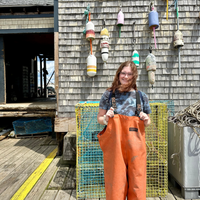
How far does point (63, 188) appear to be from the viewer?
262 centimetres

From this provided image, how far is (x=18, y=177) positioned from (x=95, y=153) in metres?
1.60

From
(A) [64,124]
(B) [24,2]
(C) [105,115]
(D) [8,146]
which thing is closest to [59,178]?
(A) [64,124]

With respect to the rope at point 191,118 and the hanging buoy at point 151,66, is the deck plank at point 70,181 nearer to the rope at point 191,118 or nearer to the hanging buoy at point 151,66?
the rope at point 191,118

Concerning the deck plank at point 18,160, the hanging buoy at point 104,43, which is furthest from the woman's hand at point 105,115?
the deck plank at point 18,160

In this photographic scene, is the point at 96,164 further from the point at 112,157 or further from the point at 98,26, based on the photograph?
the point at 98,26

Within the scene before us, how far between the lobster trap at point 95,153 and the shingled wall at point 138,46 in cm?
141

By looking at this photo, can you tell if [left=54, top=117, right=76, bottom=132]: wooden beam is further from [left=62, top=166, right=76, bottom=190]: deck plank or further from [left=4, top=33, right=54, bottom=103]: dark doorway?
[left=4, top=33, right=54, bottom=103]: dark doorway

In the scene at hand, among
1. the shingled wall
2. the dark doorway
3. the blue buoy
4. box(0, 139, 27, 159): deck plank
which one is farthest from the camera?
the dark doorway

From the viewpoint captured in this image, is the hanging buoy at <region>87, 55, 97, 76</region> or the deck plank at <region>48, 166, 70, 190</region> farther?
the hanging buoy at <region>87, 55, 97, 76</region>

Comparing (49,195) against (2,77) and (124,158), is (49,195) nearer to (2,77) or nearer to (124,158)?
(124,158)

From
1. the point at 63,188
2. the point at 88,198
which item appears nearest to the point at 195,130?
the point at 88,198

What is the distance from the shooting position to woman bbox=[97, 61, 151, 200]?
1.54 metres

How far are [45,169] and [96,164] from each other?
1381 mm

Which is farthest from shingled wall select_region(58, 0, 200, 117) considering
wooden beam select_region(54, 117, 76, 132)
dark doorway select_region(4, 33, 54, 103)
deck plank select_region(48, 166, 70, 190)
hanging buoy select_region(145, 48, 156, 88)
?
dark doorway select_region(4, 33, 54, 103)
